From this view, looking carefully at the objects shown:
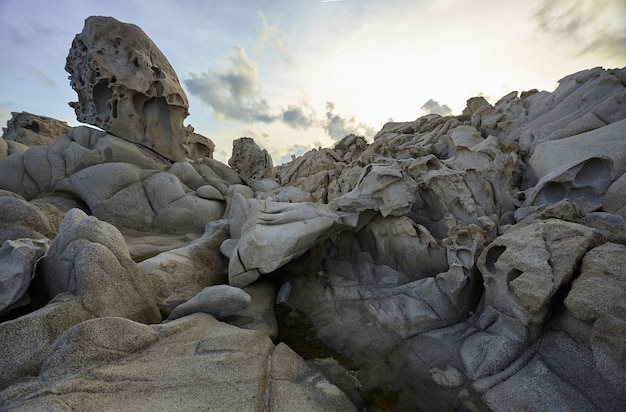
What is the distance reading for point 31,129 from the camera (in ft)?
77.0

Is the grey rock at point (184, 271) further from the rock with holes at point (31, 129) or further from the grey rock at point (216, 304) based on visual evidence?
the rock with holes at point (31, 129)

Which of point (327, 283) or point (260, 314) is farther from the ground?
point (327, 283)

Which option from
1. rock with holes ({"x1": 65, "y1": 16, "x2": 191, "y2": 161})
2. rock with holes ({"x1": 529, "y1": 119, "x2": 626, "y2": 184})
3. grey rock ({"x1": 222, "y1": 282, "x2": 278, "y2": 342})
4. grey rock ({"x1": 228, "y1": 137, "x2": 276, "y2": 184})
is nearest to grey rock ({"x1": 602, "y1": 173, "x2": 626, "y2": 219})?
rock with holes ({"x1": 529, "y1": 119, "x2": 626, "y2": 184})

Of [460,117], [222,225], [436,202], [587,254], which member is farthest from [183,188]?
[460,117]

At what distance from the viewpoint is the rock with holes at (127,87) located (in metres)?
14.5

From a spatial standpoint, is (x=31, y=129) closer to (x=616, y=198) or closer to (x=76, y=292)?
(x=76, y=292)

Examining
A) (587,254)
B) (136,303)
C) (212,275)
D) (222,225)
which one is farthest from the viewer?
(222,225)

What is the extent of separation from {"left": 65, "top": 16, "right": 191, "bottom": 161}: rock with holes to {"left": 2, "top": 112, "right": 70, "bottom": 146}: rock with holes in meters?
10.5

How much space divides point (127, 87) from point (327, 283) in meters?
14.9

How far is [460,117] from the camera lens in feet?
79.4

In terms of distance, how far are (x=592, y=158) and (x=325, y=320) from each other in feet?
29.3

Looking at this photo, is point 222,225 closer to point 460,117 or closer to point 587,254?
point 587,254

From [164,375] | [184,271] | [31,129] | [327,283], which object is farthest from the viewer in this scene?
[31,129]

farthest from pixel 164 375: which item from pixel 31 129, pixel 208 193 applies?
pixel 31 129
